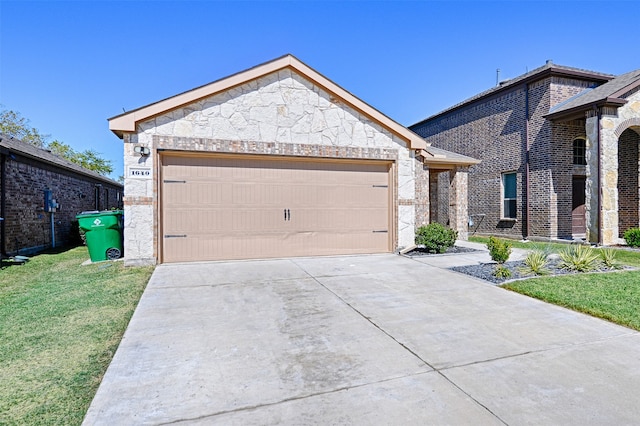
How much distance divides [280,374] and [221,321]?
157cm

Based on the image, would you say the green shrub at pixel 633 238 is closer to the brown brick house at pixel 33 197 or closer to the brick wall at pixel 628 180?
the brick wall at pixel 628 180

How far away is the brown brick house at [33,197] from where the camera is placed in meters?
9.93

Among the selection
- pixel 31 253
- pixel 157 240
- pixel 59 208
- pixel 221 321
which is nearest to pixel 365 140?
pixel 157 240

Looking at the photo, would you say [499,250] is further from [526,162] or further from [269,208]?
[526,162]

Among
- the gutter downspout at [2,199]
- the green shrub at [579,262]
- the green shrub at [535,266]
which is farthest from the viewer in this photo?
the gutter downspout at [2,199]

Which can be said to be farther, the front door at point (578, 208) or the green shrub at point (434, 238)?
the front door at point (578, 208)

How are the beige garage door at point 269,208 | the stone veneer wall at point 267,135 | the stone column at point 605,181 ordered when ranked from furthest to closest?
1. the stone column at point 605,181
2. the beige garage door at point 269,208
3. the stone veneer wall at point 267,135

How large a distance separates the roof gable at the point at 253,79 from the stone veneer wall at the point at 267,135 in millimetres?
137

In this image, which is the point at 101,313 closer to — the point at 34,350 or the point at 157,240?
the point at 34,350

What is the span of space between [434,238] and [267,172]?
4.81 metres

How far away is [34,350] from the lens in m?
3.44

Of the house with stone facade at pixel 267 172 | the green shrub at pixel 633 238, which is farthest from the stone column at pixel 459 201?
the green shrub at pixel 633 238

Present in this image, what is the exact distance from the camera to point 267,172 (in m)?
8.72

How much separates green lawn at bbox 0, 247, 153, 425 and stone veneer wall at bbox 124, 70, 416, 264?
1.57 meters
